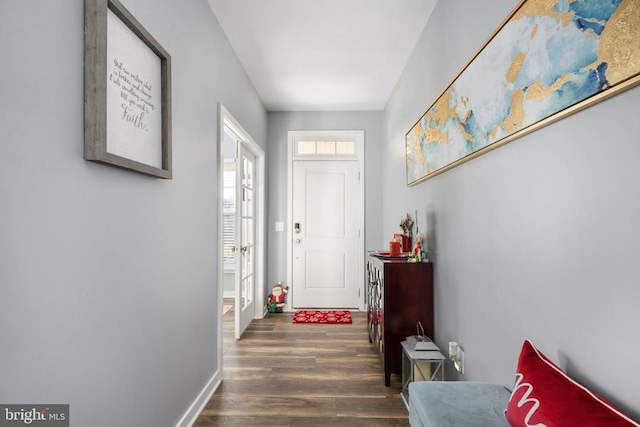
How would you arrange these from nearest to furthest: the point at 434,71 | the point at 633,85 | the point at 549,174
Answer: the point at 633,85 → the point at 549,174 → the point at 434,71

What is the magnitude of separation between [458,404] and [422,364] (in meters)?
0.81

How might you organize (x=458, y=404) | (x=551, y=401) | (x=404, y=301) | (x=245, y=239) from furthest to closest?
(x=245, y=239) < (x=404, y=301) < (x=458, y=404) < (x=551, y=401)

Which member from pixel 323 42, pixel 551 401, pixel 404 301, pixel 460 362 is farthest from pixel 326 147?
pixel 551 401

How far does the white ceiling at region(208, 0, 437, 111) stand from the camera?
2.34 metres

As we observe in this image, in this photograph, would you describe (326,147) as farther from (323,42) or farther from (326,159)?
(323,42)

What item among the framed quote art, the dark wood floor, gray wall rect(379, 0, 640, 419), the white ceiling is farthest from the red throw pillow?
the white ceiling

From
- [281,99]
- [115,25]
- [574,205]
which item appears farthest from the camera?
[281,99]

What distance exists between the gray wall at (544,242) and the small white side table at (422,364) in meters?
0.18

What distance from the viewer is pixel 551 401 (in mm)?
913

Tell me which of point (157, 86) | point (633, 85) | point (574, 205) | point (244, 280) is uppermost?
point (157, 86)

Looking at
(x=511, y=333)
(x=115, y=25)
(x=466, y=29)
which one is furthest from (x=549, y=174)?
(x=115, y=25)

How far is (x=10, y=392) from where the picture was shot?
847mm

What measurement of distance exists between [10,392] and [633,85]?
5.68ft

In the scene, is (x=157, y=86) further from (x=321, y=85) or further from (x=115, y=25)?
A: (x=321, y=85)
